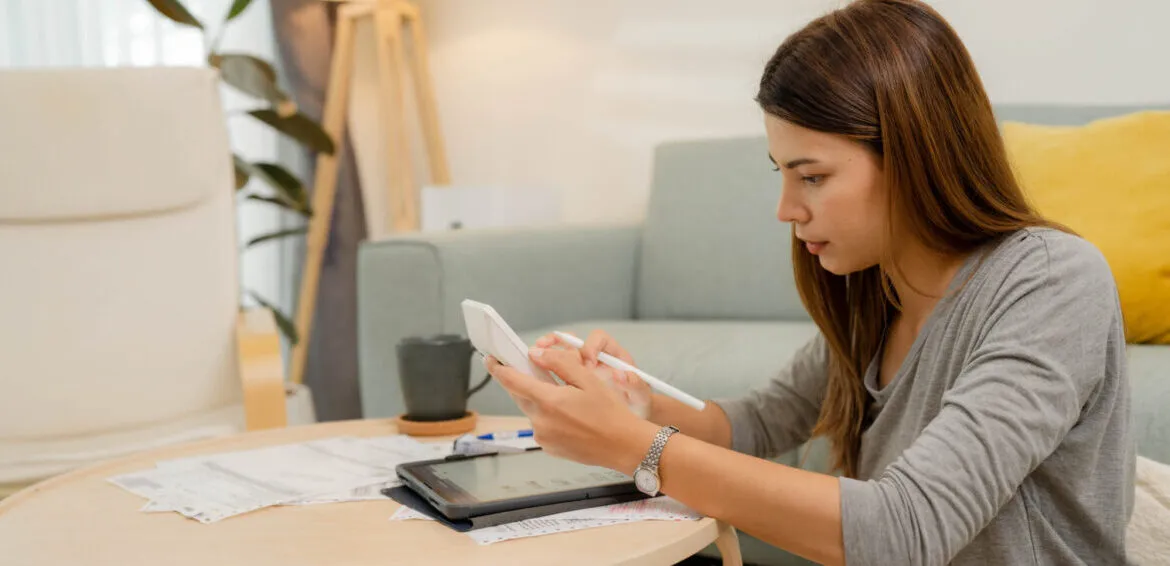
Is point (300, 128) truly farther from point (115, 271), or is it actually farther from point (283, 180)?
point (115, 271)

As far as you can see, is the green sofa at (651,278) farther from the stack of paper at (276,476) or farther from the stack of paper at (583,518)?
the stack of paper at (583,518)

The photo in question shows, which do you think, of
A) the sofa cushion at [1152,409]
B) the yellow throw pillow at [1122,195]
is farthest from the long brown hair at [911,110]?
the yellow throw pillow at [1122,195]

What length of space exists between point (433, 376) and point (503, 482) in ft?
1.00

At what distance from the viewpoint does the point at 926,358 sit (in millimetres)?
896

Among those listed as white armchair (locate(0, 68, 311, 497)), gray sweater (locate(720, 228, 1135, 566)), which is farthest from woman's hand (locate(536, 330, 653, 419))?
white armchair (locate(0, 68, 311, 497))

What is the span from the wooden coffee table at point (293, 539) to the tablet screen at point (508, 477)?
41 millimetres

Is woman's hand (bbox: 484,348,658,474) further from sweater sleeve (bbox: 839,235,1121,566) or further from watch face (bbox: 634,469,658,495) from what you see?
sweater sleeve (bbox: 839,235,1121,566)

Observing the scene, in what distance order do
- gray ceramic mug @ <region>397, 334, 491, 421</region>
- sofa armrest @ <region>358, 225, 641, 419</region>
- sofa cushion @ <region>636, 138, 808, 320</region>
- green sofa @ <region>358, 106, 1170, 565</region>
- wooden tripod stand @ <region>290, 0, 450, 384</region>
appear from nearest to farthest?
gray ceramic mug @ <region>397, 334, 491, 421</region>
green sofa @ <region>358, 106, 1170, 565</region>
sofa armrest @ <region>358, 225, 641, 419</region>
sofa cushion @ <region>636, 138, 808, 320</region>
wooden tripod stand @ <region>290, 0, 450, 384</region>

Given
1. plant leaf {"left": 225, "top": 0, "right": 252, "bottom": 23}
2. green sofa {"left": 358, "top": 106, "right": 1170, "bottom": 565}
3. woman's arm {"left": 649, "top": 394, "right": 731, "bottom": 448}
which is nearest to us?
woman's arm {"left": 649, "top": 394, "right": 731, "bottom": 448}

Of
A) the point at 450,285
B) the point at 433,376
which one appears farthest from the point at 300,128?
the point at 433,376

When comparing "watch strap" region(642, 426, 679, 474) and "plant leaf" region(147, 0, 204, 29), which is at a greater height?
"plant leaf" region(147, 0, 204, 29)

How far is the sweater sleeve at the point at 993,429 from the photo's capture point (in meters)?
0.73

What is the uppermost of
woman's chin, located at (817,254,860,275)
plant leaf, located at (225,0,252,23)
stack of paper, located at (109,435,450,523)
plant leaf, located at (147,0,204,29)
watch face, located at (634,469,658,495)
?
plant leaf, located at (225,0,252,23)

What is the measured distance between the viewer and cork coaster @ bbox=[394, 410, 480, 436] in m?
1.12
